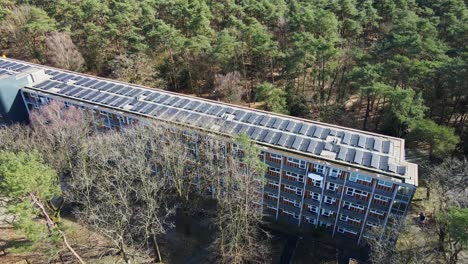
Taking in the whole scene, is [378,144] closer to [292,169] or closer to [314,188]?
[314,188]

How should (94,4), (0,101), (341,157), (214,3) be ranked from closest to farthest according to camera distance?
(341,157)
(0,101)
(94,4)
(214,3)

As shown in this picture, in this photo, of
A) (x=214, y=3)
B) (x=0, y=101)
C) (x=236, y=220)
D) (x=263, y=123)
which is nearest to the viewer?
(x=236, y=220)

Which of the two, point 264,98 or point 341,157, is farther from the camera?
point 264,98

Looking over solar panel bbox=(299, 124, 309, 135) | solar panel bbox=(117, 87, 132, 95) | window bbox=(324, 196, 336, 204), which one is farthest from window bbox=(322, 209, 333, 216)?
solar panel bbox=(117, 87, 132, 95)

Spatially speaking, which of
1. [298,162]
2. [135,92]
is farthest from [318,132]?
[135,92]

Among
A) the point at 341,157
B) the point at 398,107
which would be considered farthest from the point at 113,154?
the point at 398,107

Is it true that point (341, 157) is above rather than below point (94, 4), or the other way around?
below

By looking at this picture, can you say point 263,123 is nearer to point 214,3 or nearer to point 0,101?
point 0,101
